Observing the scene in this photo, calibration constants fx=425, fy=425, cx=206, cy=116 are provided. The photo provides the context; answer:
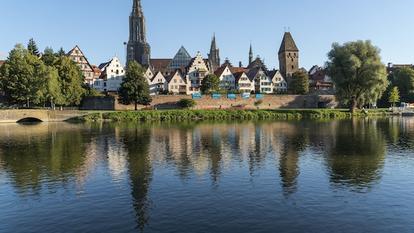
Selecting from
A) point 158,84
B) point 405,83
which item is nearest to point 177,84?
point 158,84

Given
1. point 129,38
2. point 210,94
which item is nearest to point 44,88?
point 210,94

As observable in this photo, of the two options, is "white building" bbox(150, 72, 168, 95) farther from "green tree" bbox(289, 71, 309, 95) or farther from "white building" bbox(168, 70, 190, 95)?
"green tree" bbox(289, 71, 309, 95)

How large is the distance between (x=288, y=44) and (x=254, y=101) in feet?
154

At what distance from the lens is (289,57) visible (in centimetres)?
15100

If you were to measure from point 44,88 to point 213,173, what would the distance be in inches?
2554

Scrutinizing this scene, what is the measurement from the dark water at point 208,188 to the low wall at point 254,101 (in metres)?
63.0

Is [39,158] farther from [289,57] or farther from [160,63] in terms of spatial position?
[160,63]

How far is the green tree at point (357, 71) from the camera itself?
88000 mm

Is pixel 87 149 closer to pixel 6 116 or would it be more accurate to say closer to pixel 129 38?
pixel 6 116

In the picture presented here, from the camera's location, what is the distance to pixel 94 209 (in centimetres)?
1994

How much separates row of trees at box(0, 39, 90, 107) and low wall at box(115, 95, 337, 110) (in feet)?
44.1

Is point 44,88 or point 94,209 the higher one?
point 44,88

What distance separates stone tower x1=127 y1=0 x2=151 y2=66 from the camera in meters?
169

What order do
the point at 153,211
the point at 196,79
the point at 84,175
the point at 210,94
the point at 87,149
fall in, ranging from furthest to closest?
the point at 196,79 → the point at 210,94 → the point at 87,149 → the point at 84,175 → the point at 153,211
